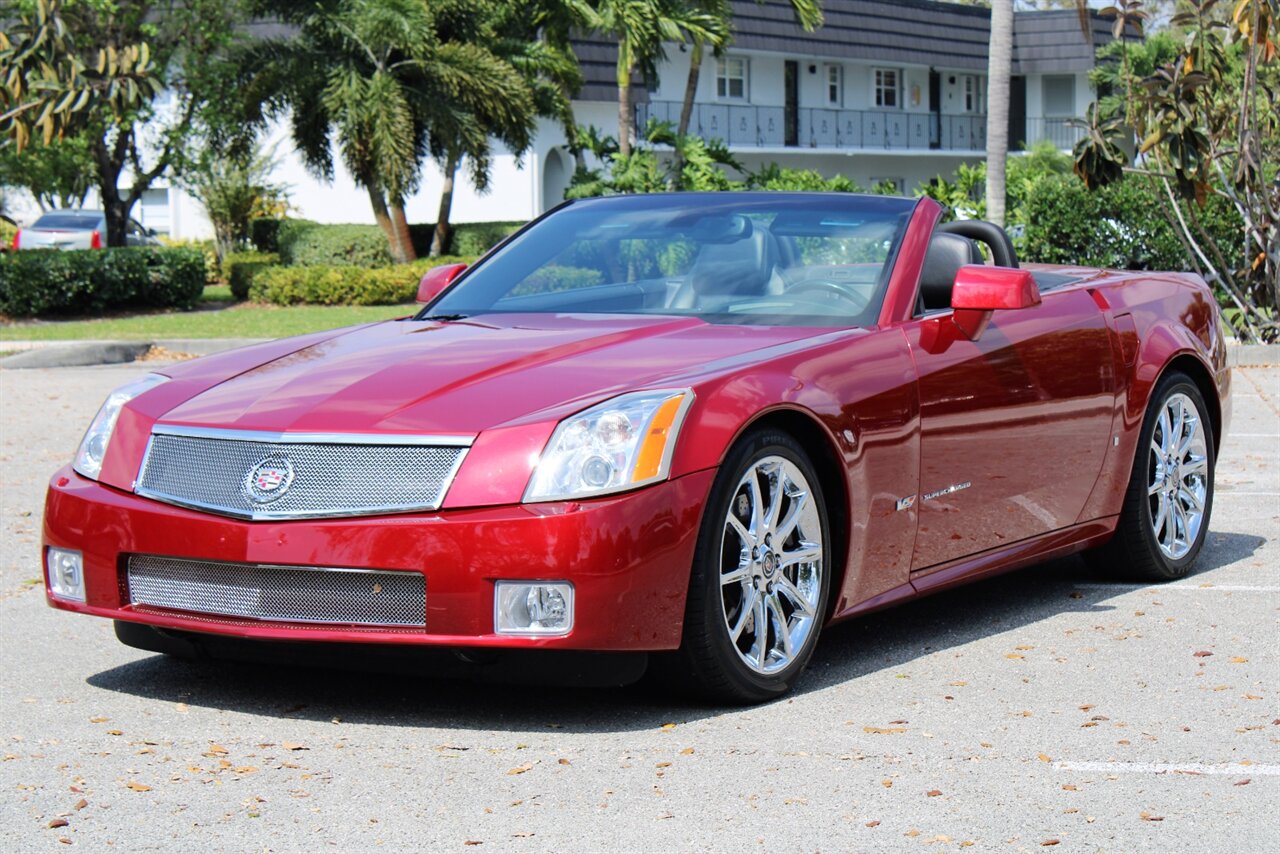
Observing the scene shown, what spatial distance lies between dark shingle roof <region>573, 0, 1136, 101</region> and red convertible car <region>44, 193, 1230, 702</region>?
37063 millimetres

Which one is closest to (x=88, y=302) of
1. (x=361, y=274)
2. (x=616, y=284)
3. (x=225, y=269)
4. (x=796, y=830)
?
(x=361, y=274)

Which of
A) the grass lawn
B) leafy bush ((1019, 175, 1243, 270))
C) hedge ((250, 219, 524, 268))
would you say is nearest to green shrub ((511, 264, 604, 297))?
the grass lawn

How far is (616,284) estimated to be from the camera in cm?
634

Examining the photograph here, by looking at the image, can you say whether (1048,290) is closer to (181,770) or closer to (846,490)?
(846,490)

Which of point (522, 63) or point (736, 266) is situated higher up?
point (522, 63)

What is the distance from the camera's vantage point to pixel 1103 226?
24469 millimetres

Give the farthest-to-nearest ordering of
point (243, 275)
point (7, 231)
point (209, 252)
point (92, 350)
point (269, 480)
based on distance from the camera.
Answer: point (7, 231), point (209, 252), point (243, 275), point (92, 350), point (269, 480)

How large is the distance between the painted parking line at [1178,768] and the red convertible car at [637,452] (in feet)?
3.14

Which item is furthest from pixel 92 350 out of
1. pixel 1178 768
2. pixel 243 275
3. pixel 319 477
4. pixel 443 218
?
pixel 1178 768

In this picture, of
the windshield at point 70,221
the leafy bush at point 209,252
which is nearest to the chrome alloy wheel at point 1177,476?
the leafy bush at point 209,252

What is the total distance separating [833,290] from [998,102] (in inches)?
770

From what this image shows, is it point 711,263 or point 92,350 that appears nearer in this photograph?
point 711,263

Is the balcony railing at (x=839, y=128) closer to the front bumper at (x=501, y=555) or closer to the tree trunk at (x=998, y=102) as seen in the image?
the tree trunk at (x=998, y=102)

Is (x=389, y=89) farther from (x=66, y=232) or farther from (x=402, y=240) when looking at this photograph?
(x=66, y=232)
